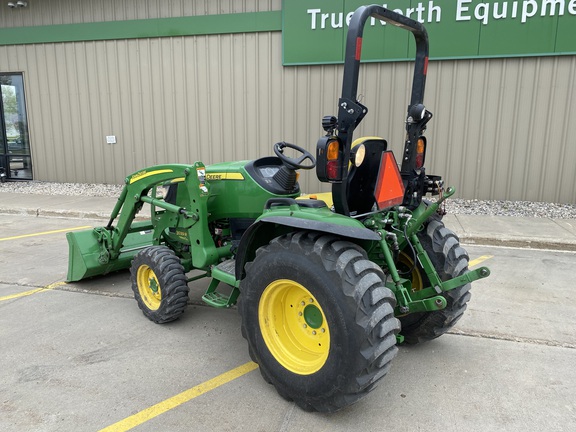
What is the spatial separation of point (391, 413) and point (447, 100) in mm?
8261

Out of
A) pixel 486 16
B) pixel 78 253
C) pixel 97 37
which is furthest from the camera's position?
pixel 97 37

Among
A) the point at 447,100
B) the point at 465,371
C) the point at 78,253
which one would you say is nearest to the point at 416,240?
the point at 465,371

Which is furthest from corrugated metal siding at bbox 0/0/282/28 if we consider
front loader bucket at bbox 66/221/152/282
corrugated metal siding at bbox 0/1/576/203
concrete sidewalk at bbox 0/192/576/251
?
front loader bucket at bbox 66/221/152/282

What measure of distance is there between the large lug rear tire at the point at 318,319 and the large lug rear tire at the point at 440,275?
0.92 m

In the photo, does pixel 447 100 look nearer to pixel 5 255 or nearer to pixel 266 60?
pixel 266 60

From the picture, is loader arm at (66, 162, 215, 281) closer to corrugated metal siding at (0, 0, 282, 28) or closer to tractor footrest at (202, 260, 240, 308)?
tractor footrest at (202, 260, 240, 308)

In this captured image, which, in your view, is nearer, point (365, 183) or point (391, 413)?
point (391, 413)

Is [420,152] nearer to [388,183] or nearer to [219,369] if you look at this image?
[388,183]

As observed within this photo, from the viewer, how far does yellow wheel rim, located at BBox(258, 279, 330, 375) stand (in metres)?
2.85

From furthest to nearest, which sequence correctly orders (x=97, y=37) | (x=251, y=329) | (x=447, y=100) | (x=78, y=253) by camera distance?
(x=97, y=37)
(x=447, y=100)
(x=78, y=253)
(x=251, y=329)

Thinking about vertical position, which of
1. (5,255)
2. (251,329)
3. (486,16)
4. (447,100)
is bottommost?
(5,255)

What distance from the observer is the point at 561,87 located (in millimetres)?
9070

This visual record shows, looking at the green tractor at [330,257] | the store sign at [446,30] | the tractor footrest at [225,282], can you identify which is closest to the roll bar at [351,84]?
the green tractor at [330,257]

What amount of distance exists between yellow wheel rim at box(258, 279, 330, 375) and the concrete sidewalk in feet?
17.0
